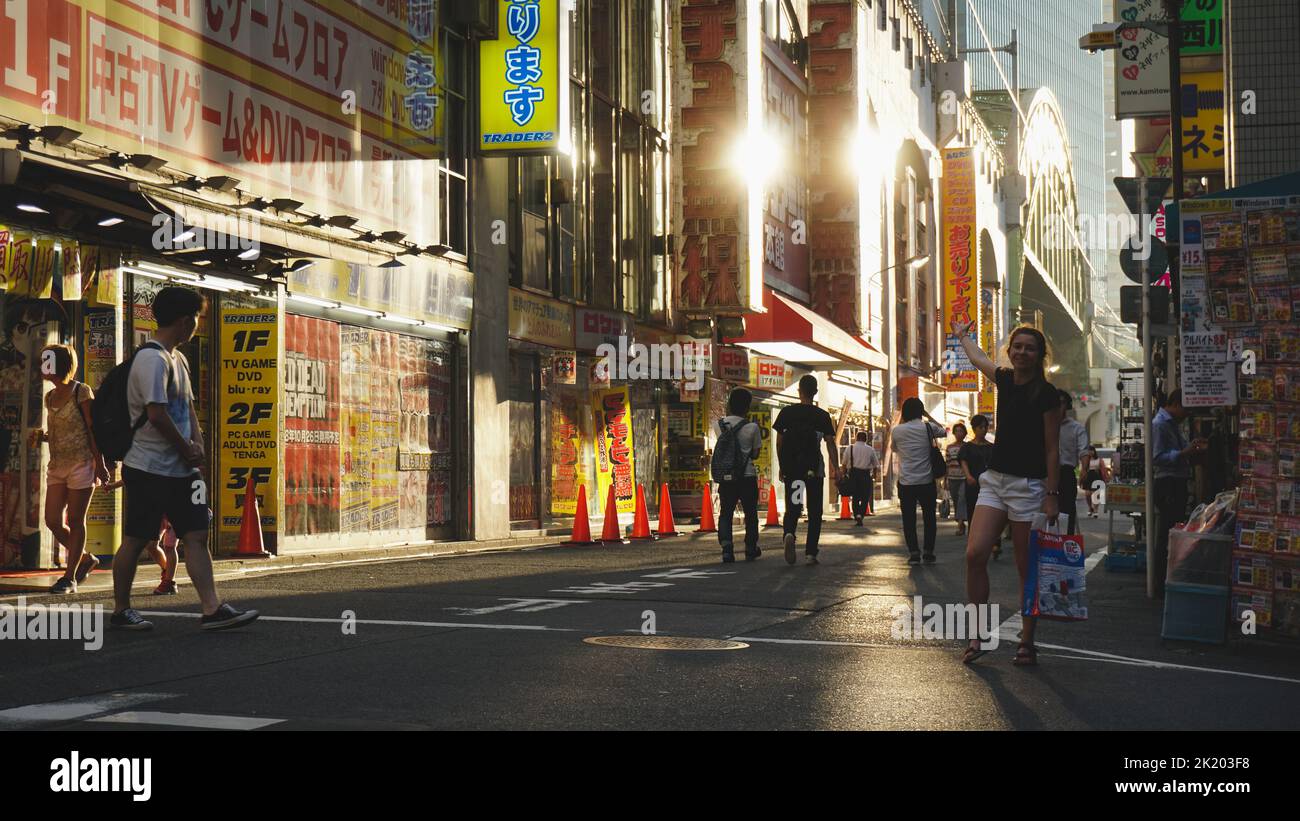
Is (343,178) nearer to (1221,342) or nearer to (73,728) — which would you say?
(1221,342)

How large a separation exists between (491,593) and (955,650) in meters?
4.29

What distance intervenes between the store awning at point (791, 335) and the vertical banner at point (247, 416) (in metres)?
18.6

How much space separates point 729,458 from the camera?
1722 centimetres

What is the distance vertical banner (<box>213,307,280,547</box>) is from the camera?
667 inches

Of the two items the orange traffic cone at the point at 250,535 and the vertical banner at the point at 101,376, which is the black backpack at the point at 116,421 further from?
the orange traffic cone at the point at 250,535

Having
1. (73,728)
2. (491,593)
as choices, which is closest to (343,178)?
(491,593)

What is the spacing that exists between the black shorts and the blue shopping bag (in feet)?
15.4

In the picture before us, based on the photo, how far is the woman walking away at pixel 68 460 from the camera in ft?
39.2

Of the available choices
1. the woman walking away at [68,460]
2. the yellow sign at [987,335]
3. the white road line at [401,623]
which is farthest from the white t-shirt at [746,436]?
the yellow sign at [987,335]

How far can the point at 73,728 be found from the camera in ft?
18.9

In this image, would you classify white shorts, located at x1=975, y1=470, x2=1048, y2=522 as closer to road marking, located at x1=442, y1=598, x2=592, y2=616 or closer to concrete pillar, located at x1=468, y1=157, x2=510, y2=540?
road marking, located at x1=442, y1=598, x2=592, y2=616

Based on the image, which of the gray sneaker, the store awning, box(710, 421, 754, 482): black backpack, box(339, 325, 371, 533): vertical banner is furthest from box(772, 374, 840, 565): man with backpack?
the store awning

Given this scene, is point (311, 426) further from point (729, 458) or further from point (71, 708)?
point (71, 708)

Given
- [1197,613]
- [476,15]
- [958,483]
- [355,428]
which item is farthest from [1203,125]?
[1197,613]
